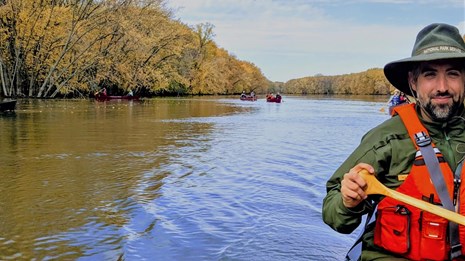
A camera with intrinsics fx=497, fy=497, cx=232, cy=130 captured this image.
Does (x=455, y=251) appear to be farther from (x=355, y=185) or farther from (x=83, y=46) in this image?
(x=83, y=46)

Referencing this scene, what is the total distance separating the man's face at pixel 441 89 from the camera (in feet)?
8.32

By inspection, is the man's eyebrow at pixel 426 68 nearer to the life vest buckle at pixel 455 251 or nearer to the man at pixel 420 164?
the man at pixel 420 164

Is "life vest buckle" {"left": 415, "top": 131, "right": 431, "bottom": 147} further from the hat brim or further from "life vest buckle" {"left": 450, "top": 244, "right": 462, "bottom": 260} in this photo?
"life vest buckle" {"left": 450, "top": 244, "right": 462, "bottom": 260}

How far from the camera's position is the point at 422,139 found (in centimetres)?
245

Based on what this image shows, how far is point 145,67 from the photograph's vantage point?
2288 inches

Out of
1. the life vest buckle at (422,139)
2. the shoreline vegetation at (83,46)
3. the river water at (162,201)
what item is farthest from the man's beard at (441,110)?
the shoreline vegetation at (83,46)

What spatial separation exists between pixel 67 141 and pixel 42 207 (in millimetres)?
7375

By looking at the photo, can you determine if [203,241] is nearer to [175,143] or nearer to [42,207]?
[42,207]

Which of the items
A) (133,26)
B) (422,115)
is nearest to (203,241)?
(422,115)

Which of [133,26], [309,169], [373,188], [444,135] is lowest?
[309,169]

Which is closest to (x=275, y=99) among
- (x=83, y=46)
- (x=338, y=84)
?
(x=83, y=46)

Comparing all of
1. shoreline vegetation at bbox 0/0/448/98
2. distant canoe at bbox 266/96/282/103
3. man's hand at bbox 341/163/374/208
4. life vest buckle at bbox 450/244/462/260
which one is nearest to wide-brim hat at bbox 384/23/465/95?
man's hand at bbox 341/163/374/208

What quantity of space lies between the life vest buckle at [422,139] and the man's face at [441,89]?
5.4 inches

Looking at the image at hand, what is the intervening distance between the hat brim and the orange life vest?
356mm
